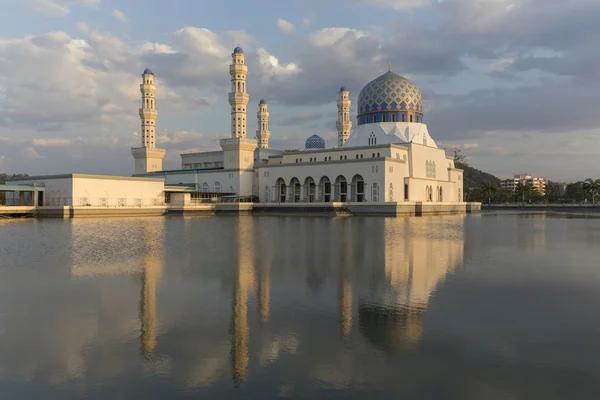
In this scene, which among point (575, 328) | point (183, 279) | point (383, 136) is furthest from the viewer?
point (383, 136)

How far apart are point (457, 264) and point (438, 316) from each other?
257 inches

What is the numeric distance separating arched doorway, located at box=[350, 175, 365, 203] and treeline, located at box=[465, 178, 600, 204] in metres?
39.0

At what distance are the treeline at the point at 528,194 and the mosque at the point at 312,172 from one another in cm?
2389

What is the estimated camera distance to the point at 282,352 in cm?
689

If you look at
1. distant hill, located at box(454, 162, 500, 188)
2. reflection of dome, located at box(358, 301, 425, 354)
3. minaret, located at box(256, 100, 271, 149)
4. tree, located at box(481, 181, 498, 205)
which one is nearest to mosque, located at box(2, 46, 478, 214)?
minaret, located at box(256, 100, 271, 149)

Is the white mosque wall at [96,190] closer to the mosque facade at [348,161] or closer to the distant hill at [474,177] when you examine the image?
the mosque facade at [348,161]

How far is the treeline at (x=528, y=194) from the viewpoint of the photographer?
8088cm

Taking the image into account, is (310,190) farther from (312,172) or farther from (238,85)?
(238,85)

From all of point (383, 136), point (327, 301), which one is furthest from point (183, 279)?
point (383, 136)

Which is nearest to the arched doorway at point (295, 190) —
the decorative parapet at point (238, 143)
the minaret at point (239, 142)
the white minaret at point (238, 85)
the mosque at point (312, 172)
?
the mosque at point (312, 172)

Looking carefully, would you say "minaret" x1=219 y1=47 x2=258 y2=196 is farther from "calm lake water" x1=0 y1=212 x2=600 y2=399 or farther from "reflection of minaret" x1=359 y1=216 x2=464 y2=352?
"calm lake water" x1=0 y1=212 x2=600 y2=399

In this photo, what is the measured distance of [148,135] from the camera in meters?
65.4

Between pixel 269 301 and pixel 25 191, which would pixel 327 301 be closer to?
pixel 269 301

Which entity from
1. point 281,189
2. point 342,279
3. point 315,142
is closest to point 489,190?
point 315,142
